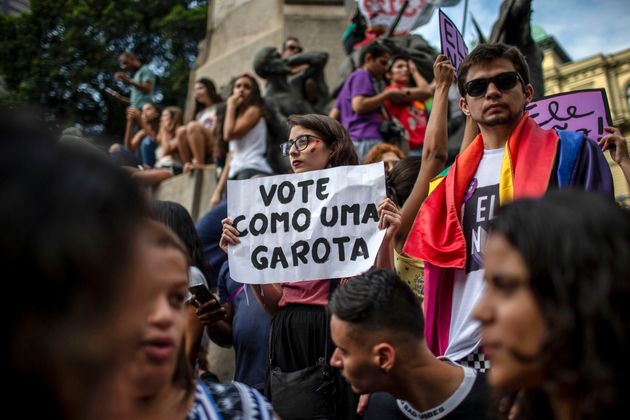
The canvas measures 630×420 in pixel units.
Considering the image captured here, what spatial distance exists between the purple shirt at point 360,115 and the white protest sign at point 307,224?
2885 millimetres

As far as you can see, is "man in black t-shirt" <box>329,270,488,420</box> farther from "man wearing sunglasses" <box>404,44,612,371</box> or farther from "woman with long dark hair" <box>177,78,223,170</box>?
"woman with long dark hair" <box>177,78,223,170</box>

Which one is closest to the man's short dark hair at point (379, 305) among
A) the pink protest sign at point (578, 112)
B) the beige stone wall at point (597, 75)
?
the pink protest sign at point (578, 112)

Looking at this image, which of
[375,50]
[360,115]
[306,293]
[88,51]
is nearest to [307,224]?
[306,293]

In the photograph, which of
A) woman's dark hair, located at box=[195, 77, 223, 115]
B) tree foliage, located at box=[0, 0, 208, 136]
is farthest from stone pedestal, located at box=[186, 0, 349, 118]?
tree foliage, located at box=[0, 0, 208, 136]

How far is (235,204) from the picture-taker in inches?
139

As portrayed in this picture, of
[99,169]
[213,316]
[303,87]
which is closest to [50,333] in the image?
[99,169]

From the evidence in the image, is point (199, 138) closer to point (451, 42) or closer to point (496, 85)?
point (451, 42)

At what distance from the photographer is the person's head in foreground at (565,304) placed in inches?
53.6

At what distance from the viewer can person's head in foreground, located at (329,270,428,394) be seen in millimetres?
2473

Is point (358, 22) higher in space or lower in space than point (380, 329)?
higher

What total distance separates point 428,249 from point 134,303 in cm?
191

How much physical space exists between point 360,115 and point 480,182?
11.4 feet

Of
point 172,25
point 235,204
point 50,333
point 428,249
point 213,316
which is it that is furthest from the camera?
point 172,25

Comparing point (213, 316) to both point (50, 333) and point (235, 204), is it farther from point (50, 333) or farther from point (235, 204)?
point (50, 333)
